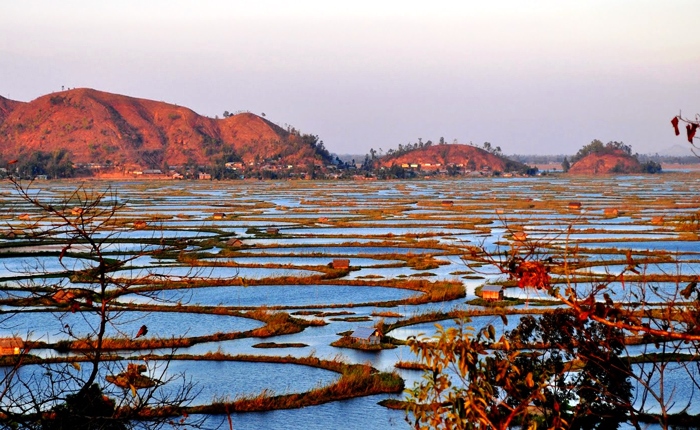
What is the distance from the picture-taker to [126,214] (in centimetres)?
5422

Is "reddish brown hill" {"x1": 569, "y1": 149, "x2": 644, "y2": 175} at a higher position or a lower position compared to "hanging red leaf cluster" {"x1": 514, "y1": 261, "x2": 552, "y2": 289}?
lower

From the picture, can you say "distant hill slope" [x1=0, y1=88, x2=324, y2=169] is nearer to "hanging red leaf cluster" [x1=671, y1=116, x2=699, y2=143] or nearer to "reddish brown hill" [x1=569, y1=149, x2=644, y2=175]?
"reddish brown hill" [x1=569, y1=149, x2=644, y2=175]

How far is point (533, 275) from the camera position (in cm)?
429

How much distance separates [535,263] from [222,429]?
413 inches

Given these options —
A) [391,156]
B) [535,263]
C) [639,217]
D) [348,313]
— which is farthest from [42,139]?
[535,263]

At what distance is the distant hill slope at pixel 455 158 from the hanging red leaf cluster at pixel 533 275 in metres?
167

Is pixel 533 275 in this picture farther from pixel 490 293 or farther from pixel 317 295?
pixel 317 295

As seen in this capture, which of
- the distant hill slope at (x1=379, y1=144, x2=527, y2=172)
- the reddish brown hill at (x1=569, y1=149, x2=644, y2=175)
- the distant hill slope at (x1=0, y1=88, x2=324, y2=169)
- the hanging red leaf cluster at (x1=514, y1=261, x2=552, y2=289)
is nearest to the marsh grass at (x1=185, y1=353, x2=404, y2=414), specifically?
the hanging red leaf cluster at (x1=514, y1=261, x2=552, y2=289)

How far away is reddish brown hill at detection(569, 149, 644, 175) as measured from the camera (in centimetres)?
16588

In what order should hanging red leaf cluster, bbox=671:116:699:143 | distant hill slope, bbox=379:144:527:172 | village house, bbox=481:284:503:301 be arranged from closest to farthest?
1. hanging red leaf cluster, bbox=671:116:699:143
2. village house, bbox=481:284:503:301
3. distant hill slope, bbox=379:144:527:172

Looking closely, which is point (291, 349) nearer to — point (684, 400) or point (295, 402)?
point (295, 402)

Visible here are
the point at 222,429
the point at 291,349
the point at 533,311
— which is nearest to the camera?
the point at 222,429

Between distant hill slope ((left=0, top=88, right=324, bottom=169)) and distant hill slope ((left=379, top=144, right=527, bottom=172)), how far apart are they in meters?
20.2

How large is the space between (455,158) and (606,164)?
28.6 m
